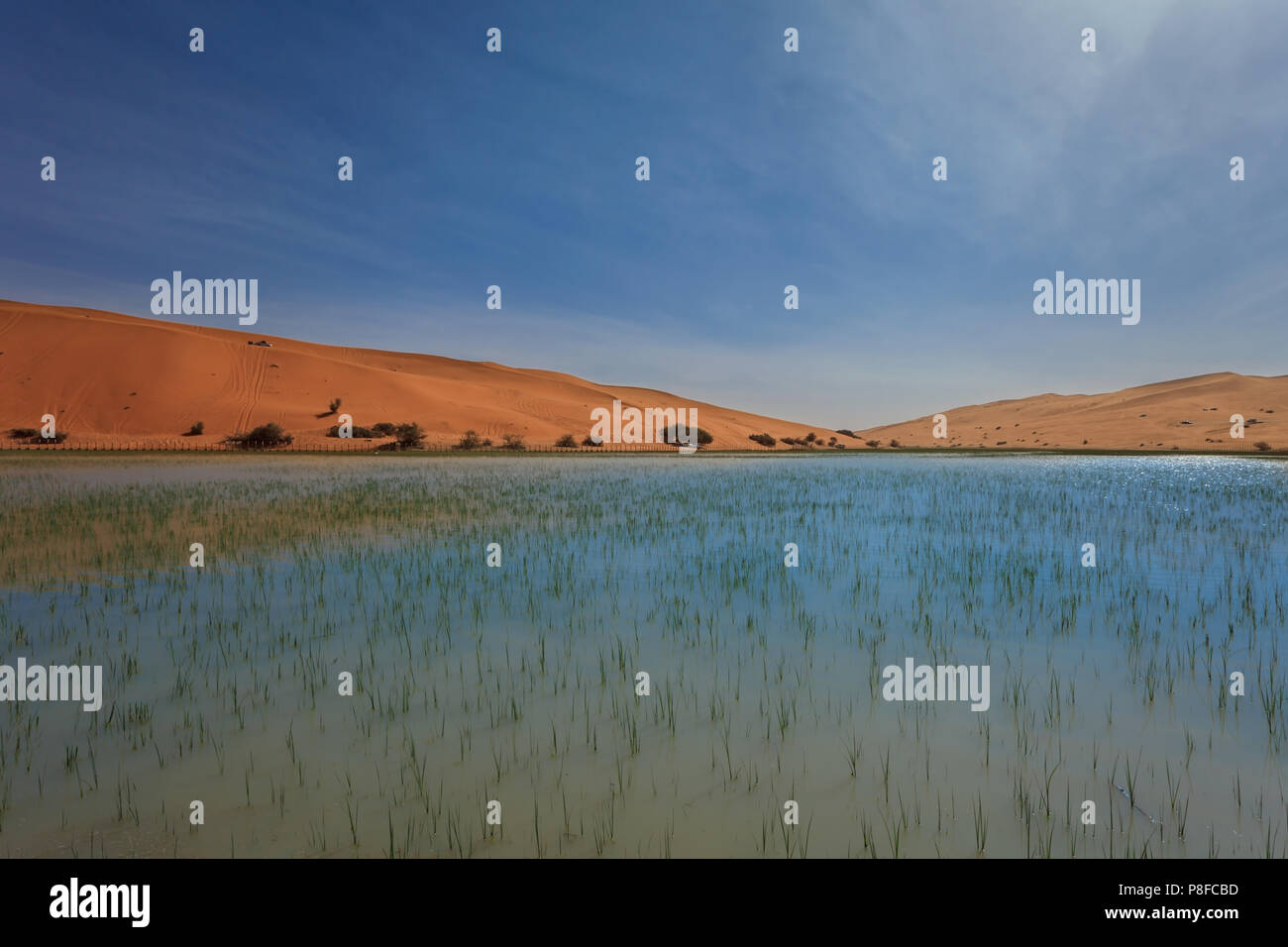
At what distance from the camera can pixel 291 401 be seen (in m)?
55.8

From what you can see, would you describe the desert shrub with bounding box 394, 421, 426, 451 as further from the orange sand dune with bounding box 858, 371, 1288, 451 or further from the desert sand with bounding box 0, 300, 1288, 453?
the orange sand dune with bounding box 858, 371, 1288, 451

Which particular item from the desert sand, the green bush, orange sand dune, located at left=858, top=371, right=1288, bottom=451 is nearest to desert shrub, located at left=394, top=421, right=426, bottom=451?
the desert sand

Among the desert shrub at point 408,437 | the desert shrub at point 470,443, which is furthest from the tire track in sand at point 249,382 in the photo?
the desert shrub at point 470,443

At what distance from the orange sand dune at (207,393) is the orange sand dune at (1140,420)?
42198 mm

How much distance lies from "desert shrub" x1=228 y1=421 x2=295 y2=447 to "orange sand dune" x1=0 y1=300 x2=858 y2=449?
157 cm

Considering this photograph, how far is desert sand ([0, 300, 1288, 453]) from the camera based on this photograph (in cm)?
4831

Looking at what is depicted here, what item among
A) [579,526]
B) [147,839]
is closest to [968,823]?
[147,839]

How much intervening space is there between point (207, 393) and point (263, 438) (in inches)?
781

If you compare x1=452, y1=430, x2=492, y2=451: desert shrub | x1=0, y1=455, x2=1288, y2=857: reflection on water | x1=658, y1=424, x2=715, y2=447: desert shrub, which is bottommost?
x1=0, y1=455, x2=1288, y2=857: reflection on water

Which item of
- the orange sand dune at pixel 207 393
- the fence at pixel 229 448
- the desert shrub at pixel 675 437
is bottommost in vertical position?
the fence at pixel 229 448

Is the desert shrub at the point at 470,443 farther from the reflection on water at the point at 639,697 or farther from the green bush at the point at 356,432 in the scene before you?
the reflection on water at the point at 639,697

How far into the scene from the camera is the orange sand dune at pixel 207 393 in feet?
156

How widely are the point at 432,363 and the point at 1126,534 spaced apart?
11176 cm

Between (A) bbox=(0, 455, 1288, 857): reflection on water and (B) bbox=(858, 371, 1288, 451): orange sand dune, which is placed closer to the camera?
(A) bbox=(0, 455, 1288, 857): reflection on water
